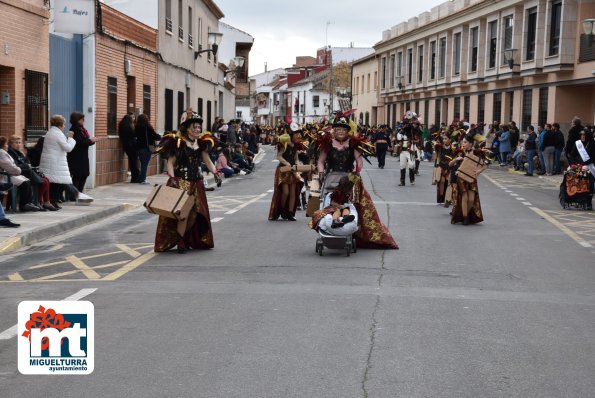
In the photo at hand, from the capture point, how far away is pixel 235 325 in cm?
733

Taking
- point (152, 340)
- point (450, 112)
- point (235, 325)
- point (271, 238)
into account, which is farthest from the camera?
point (450, 112)

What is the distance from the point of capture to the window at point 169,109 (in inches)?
1243

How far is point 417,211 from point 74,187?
657cm

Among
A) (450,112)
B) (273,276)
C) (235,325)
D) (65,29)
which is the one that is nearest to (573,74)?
(450,112)

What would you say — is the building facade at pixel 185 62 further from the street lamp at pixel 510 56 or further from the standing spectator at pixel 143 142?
the street lamp at pixel 510 56

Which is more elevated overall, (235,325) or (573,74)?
(573,74)

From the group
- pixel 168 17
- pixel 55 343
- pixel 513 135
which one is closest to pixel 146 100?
pixel 168 17

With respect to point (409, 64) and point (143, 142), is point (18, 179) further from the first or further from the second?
point (409, 64)

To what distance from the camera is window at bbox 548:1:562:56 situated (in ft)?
121

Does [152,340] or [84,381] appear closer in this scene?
[84,381]

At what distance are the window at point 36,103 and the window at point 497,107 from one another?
29.7m

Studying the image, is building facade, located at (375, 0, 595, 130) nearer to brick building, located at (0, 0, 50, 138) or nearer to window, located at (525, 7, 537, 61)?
window, located at (525, 7, 537, 61)

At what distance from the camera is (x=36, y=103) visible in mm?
18484

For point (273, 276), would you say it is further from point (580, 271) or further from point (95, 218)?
point (95, 218)
